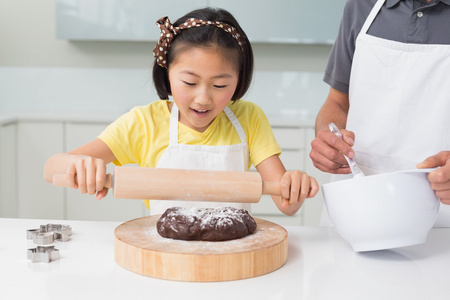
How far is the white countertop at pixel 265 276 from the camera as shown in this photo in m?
0.80

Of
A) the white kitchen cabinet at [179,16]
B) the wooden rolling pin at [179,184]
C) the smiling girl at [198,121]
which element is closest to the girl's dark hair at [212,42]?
the smiling girl at [198,121]

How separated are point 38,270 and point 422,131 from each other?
1.03 m

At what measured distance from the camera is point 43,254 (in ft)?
2.98

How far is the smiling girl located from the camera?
1.24 meters

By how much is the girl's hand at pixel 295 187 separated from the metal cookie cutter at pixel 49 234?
1.45 ft

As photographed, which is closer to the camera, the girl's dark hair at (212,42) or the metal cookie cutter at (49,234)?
the metal cookie cutter at (49,234)

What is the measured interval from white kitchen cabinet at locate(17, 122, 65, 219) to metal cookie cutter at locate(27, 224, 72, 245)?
208 centimetres

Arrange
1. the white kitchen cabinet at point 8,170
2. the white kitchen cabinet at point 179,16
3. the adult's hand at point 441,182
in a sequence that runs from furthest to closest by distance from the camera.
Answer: the white kitchen cabinet at point 179,16
the white kitchen cabinet at point 8,170
the adult's hand at point 441,182

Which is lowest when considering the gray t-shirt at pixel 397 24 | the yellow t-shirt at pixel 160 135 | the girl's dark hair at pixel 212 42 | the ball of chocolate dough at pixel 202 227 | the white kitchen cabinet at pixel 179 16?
the ball of chocolate dough at pixel 202 227

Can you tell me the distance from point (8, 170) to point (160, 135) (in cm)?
197

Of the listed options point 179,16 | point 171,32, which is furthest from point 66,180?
point 179,16

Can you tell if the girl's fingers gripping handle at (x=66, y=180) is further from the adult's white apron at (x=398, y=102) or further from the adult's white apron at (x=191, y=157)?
the adult's white apron at (x=398, y=102)

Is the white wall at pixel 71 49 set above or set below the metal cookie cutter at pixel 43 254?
above

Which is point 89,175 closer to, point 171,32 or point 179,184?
point 179,184
